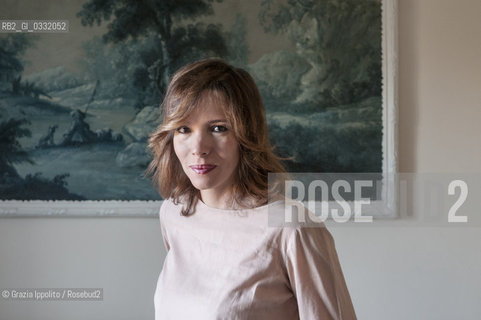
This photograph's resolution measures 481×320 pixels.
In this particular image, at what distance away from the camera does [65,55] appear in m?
2.67

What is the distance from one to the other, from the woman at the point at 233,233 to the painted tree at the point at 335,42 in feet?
4.76

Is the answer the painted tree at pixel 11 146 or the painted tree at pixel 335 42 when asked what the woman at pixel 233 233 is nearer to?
the painted tree at pixel 335 42

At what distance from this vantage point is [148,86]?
103 inches

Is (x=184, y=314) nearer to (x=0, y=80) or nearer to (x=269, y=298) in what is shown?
(x=269, y=298)

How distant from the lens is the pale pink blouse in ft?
3.35

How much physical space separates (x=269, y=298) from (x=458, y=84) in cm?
194

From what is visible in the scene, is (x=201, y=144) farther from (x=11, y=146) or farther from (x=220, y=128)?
(x=11, y=146)

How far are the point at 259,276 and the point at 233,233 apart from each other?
0.13 m

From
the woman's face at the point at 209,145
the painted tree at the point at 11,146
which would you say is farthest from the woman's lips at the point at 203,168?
the painted tree at the point at 11,146

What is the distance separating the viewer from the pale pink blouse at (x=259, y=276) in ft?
3.35

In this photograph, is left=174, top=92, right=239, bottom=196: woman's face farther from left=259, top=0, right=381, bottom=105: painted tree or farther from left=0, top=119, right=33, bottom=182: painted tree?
left=0, top=119, right=33, bottom=182: painted tree

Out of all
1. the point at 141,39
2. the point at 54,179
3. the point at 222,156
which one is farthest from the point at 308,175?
the point at 222,156

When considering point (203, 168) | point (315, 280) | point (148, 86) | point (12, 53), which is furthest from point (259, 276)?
point (12, 53)

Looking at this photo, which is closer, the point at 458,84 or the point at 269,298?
the point at 269,298
